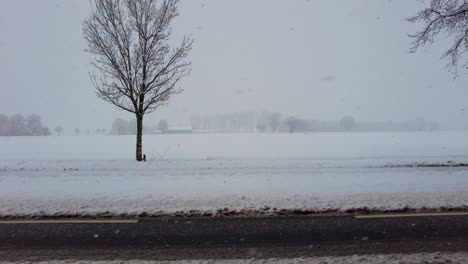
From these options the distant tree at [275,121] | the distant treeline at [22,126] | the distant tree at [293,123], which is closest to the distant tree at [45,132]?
the distant treeline at [22,126]

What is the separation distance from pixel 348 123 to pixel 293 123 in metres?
42.2

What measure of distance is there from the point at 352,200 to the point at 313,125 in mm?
184350

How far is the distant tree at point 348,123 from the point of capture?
6865 inches

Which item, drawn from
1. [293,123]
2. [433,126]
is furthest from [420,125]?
[293,123]

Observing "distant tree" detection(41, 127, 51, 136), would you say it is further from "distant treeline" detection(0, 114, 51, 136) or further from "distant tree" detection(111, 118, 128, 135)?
"distant tree" detection(111, 118, 128, 135)

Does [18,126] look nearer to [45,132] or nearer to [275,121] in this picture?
[45,132]

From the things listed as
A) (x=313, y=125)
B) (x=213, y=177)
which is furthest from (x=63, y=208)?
(x=313, y=125)

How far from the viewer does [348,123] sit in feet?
572

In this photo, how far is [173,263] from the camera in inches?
181

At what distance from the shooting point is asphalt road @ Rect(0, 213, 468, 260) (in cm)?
499

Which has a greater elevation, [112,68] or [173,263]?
[112,68]

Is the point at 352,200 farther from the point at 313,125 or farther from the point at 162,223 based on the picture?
the point at 313,125

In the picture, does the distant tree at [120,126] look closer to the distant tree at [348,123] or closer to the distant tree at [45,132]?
Result: the distant tree at [45,132]

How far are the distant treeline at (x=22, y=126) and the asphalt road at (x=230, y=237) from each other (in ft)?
464
